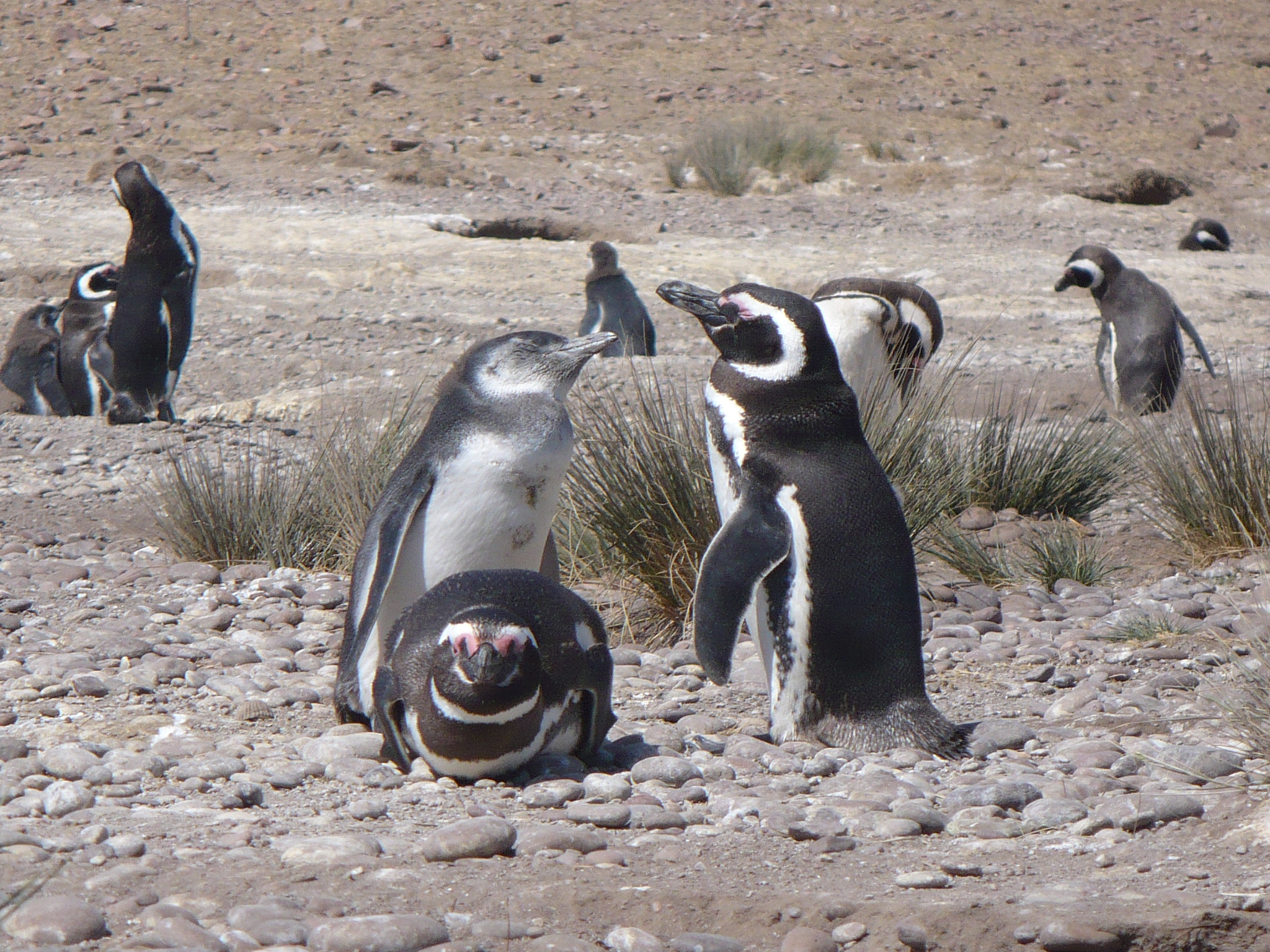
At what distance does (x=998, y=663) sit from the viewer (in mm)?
4324

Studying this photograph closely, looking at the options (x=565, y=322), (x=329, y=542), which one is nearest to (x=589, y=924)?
(x=329, y=542)

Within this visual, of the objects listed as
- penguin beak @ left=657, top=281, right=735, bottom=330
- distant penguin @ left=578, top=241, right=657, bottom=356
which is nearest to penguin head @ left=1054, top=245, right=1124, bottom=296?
distant penguin @ left=578, top=241, right=657, bottom=356

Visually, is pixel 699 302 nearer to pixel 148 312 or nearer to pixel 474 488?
A: pixel 474 488

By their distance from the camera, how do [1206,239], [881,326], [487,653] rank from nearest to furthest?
[487,653]
[881,326]
[1206,239]

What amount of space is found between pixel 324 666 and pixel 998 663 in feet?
6.58

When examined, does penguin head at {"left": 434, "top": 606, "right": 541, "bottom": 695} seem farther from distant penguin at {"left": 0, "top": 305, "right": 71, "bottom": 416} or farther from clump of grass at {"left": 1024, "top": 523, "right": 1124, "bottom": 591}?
distant penguin at {"left": 0, "top": 305, "right": 71, "bottom": 416}

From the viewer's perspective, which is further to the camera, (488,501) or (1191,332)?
(1191,332)

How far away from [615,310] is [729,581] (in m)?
6.77

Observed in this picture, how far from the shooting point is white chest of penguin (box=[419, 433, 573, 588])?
3.88m

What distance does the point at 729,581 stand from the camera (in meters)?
3.44

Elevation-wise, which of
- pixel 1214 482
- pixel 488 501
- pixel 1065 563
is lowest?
pixel 1065 563

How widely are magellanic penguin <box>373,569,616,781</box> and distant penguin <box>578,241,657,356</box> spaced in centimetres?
628

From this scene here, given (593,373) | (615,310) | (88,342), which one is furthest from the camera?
(615,310)

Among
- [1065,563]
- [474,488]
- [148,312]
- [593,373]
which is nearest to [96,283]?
[148,312]
